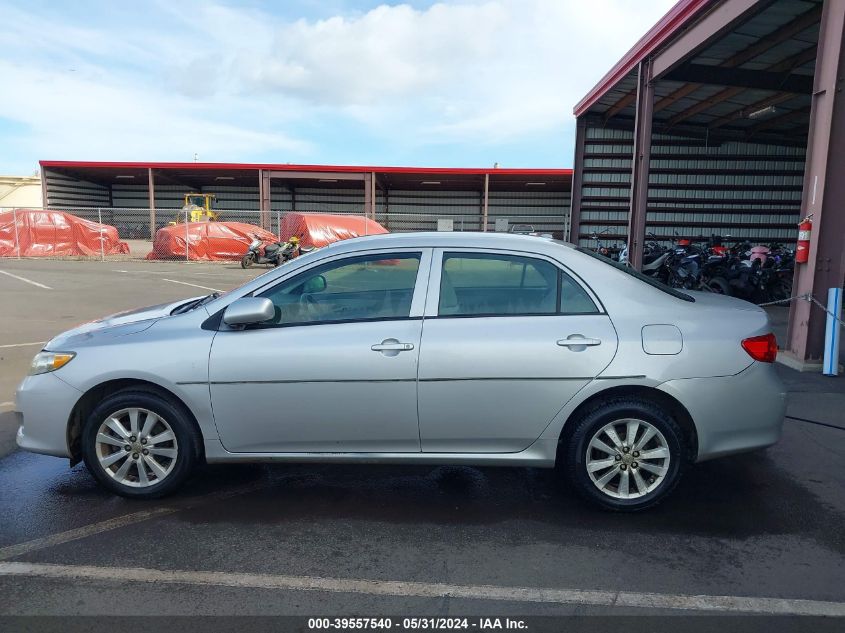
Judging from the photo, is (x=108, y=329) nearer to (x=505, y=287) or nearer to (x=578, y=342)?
(x=505, y=287)

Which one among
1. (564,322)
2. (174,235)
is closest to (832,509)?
(564,322)

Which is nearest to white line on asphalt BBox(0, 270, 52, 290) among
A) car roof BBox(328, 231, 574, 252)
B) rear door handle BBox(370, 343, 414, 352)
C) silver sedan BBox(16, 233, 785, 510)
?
silver sedan BBox(16, 233, 785, 510)

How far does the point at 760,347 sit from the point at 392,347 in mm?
2089

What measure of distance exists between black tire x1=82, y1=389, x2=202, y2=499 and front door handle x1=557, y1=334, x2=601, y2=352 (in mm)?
2175

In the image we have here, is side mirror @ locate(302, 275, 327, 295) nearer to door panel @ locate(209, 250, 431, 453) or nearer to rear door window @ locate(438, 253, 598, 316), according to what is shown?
door panel @ locate(209, 250, 431, 453)

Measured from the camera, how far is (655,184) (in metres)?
22.6

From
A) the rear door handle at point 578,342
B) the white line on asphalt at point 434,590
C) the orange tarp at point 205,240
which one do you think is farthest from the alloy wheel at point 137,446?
the orange tarp at point 205,240

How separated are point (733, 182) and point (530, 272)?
21635mm

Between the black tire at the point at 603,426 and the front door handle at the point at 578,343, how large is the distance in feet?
1.17

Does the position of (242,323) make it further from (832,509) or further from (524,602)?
(832,509)

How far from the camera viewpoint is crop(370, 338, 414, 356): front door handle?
11.6 feet

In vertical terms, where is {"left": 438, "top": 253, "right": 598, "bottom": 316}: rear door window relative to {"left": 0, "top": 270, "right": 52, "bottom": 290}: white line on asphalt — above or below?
above

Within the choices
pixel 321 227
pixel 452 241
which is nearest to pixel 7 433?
pixel 452 241

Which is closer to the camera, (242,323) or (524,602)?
(524,602)
